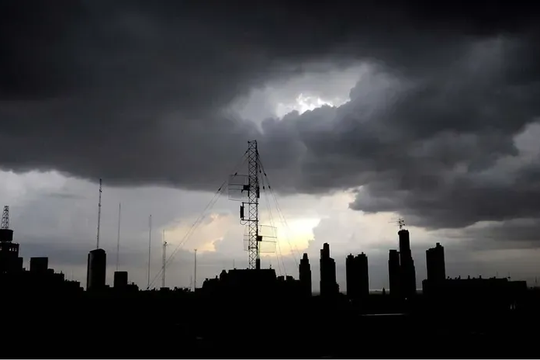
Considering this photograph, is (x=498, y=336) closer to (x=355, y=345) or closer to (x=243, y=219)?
(x=355, y=345)

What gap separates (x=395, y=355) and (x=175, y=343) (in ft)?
178

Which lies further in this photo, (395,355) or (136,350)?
(136,350)

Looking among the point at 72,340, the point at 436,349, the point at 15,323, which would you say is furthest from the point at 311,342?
the point at 15,323

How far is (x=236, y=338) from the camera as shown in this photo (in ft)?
460

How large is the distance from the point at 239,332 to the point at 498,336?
73979 mm

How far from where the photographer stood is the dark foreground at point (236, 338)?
353ft

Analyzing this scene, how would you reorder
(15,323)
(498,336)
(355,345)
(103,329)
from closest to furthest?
(355,345)
(498,336)
(15,323)
(103,329)

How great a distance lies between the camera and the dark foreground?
107625 mm

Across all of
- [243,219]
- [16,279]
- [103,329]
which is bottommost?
[103,329]

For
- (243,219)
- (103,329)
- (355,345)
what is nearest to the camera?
(355,345)

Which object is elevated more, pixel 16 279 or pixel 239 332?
pixel 16 279

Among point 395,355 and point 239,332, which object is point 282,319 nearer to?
point 239,332

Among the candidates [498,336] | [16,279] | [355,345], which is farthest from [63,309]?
[498,336]

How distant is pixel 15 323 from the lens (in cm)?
15675
